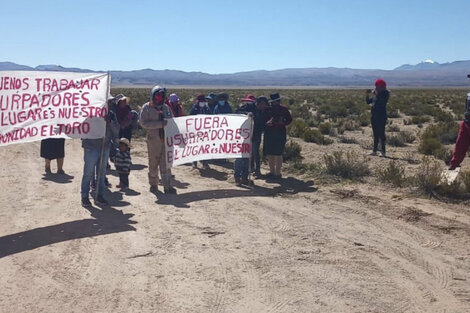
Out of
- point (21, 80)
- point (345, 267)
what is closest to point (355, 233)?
point (345, 267)

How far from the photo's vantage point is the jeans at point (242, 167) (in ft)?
36.3

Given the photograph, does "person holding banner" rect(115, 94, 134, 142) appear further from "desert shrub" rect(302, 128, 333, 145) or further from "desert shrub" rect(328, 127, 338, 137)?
"desert shrub" rect(328, 127, 338, 137)

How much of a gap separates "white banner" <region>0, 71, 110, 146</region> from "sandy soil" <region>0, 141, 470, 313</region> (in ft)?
4.39

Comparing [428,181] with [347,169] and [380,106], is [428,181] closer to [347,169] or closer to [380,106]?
[347,169]

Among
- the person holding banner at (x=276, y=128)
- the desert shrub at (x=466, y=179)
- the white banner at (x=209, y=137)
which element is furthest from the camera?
the person holding banner at (x=276, y=128)

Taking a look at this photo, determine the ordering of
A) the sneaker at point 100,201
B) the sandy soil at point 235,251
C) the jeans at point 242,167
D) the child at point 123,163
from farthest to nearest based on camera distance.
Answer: the jeans at point 242,167 < the child at point 123,163 < the sneaker at point 100,201 < the sandy soil at point 235,251

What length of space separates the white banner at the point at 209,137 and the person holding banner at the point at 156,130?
0.84ft

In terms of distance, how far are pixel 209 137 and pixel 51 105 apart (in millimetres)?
3471

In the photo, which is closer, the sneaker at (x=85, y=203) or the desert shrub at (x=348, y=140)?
the sneaker at (x=85, y=203)

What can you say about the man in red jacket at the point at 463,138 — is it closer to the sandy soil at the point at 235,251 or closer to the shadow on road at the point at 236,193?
the sandy soil at the point at 235,251

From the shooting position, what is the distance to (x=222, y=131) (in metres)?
10.9

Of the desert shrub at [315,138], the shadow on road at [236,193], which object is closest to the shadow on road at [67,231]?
the shadow on road at [236,193]

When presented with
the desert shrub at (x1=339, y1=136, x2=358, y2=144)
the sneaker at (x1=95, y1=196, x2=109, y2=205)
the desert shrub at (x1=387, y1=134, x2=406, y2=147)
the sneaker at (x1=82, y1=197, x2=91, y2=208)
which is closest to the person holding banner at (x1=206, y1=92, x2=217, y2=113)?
the sneaker at (x1=95, y1=196, x2=109, y2=205)

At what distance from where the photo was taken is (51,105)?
8289 millimetres
